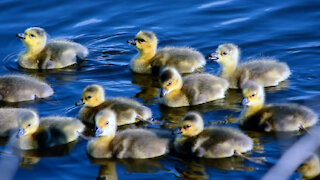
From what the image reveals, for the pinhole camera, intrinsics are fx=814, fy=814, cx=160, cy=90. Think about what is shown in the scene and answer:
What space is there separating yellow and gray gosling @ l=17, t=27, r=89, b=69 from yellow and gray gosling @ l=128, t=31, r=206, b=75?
0.81 metres

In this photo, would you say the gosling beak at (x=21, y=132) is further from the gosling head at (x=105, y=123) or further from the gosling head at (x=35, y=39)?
the gosling head at (x=35, y=39)

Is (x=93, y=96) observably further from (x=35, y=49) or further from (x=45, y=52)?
(x=35, y=49)

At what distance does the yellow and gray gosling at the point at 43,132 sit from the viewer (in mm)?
8133

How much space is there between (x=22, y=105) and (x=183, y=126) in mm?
2468

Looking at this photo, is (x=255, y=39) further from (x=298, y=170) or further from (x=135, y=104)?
(x=298, y=170)

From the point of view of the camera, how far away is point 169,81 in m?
8.96

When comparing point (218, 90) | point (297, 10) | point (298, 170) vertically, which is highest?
point (297, 10)

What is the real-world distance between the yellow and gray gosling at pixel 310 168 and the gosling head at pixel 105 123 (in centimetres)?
188

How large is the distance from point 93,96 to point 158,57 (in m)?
1.72

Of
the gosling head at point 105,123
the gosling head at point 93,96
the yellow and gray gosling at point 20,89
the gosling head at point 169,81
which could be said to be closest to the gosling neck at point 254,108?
the gosling head at point 169,81

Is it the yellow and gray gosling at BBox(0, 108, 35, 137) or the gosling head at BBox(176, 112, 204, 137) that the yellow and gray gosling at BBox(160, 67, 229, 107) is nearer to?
the gosling head at BBox(176, 112, 204, 137)

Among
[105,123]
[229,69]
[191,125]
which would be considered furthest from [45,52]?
[191,125]

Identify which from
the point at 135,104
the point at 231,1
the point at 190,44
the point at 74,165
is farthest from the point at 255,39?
the point at 74,165

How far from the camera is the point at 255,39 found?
11.1m
